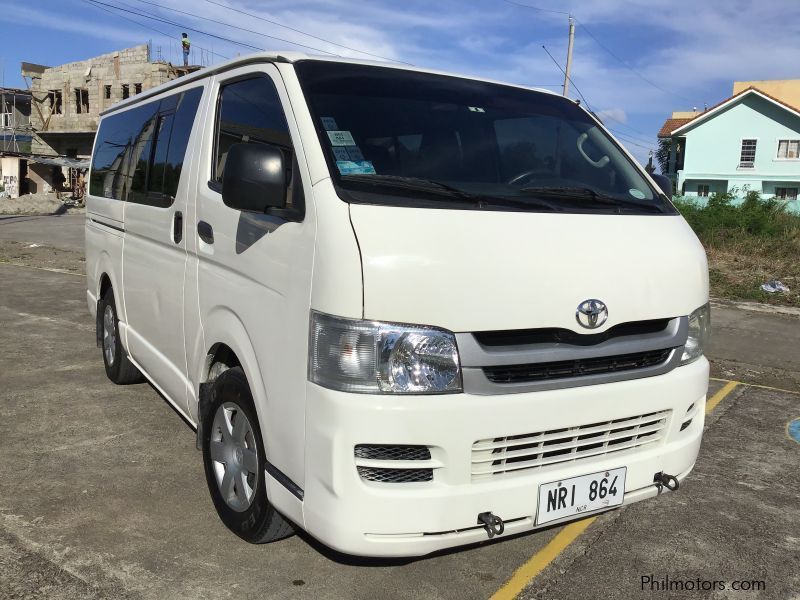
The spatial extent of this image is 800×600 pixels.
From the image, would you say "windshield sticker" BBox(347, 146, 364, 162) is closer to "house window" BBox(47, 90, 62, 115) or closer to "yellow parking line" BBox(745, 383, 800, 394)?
"yellow parking line" BBox(745, 383, 800, 394)

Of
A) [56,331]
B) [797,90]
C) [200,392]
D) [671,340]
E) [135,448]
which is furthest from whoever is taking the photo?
[797,90]

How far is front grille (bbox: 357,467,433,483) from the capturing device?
244 cm

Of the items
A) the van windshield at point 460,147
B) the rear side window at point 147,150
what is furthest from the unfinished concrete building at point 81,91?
the van windshield at point 460,147

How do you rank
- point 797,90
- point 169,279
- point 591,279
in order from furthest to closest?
point 797,90, point 169,279, point 591,279

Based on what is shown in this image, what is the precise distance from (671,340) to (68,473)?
127 inches

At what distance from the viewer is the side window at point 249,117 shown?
304 cm

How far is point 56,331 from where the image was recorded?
7695 mm

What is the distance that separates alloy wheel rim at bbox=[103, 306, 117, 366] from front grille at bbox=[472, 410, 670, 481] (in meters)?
3.83

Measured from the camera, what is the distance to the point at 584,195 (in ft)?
10.4

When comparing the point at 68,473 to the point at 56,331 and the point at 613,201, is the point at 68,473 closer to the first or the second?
the point at 613,201

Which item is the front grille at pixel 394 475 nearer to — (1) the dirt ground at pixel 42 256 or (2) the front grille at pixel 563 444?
(2) the front grille at pixel 563 444

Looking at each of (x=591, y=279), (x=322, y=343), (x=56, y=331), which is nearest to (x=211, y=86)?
(x=322, y=343)

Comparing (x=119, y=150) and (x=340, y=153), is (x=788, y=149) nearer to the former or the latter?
(x=119, y=150)

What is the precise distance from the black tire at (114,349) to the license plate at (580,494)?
3.65 m
